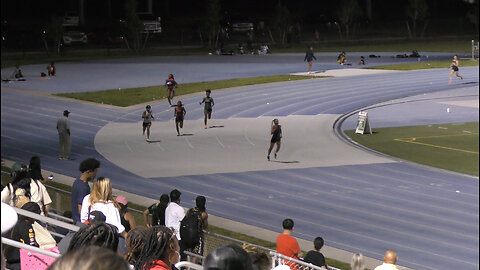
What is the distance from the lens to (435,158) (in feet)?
85.8

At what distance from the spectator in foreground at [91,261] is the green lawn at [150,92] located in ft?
72.1

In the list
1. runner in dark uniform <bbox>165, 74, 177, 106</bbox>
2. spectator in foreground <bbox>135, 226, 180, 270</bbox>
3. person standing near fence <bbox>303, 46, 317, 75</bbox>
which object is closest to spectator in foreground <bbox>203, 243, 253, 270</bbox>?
spectator in foreground <bbox>135, 226, 180, 270</bbox>

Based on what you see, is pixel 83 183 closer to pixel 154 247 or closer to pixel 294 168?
pixel 154 247

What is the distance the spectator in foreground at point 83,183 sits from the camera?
992 centimetres

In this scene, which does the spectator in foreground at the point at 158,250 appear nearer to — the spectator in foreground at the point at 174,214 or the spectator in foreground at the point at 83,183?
the spectator in foreground at the point at 83,183

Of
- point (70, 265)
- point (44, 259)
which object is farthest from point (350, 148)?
point (70, 265)

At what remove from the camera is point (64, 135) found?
83.9 feet

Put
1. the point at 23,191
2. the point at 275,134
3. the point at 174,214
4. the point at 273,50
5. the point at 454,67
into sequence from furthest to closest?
the point at 454,67
the point at 273,50
the point at 275,134
the point at 174,214
the point at 23,191

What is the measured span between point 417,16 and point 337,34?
247 inches

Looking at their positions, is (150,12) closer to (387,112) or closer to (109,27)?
(109,27)

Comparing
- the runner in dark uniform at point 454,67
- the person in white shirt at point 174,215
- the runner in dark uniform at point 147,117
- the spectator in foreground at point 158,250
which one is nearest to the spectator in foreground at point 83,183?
the person in white shirt at point 174,215

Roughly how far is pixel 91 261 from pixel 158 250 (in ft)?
6.92

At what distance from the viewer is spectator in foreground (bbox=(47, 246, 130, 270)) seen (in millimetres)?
2953

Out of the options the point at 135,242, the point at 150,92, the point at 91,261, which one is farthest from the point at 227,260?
the point at 150,92
